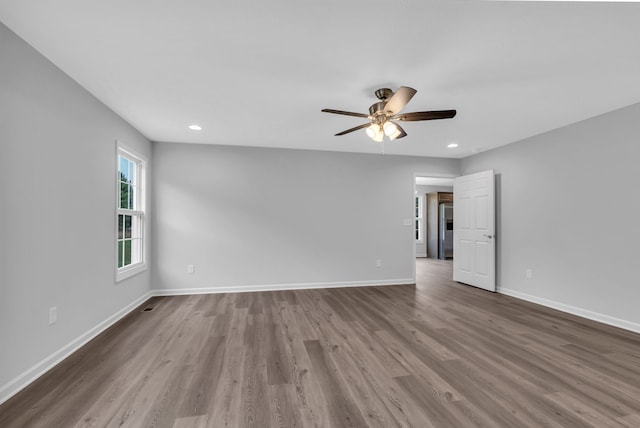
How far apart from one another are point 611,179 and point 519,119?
3.86 feet

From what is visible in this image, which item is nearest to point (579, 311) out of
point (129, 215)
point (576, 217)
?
point (576, 217)

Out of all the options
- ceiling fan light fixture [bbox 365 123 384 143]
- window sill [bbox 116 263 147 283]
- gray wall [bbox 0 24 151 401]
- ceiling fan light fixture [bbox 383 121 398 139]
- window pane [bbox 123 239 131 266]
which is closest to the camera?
gray wall [bbox 0 24 151 401]

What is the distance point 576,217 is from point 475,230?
144 cm

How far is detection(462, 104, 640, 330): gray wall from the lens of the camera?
291cm

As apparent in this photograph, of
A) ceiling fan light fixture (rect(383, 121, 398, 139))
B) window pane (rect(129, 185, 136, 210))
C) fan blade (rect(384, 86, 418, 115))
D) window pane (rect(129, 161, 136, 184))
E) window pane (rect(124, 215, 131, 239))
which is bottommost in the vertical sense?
window pane (rect(124, 215, 131, 239))

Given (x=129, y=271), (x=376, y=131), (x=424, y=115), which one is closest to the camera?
(x=424, y=115)

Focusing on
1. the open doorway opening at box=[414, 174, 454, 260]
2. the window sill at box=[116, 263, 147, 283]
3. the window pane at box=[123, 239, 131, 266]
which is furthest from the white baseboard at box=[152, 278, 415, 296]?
the open doorway opening at box=[414, 174, 454, 260]

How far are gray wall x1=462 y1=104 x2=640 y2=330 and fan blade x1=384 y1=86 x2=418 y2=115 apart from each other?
2.70 metres

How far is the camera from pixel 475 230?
4.70 meters

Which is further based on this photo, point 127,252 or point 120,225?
point 127,252

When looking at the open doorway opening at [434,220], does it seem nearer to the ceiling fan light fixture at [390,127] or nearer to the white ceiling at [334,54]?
the white ceiling at [334,54]

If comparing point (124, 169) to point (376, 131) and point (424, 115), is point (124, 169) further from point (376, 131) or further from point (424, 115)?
point (424, 115)

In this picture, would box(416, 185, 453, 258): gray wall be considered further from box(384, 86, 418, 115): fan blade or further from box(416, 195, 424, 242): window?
box(384, 86, 418, 115): fan blade

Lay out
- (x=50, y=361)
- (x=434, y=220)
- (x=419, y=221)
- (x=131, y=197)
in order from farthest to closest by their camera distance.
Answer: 1. (x=419, y=221)
2. (x=434, y=220)
3. (x=131, y=197)
4. (x=50, y=361)
